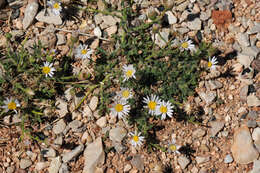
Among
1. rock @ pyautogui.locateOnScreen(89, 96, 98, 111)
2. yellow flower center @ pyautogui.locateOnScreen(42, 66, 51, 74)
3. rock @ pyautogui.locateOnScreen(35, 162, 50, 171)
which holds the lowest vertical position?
rock @ pyautogui.locateOnScreen(35, 162, 50, 171)

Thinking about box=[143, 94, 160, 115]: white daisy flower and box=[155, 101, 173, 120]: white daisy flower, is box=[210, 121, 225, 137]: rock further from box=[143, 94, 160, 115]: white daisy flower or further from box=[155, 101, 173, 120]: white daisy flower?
box=[143, 94, 160, 115]: white daisy flower

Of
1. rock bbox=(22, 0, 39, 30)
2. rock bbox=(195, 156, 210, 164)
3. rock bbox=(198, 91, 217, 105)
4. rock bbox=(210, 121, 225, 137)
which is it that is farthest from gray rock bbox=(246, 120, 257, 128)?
rock bbox=(22, 0, 39, 30)

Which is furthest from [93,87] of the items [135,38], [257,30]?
[257,30]

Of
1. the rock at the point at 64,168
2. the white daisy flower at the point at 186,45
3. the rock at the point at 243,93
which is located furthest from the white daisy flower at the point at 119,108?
the rock at the point at 243,93

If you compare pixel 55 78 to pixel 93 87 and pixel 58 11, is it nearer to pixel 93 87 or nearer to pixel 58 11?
pixel 93 87

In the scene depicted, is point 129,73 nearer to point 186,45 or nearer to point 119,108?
point 119,108

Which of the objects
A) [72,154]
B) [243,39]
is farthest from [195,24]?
[72,154]
